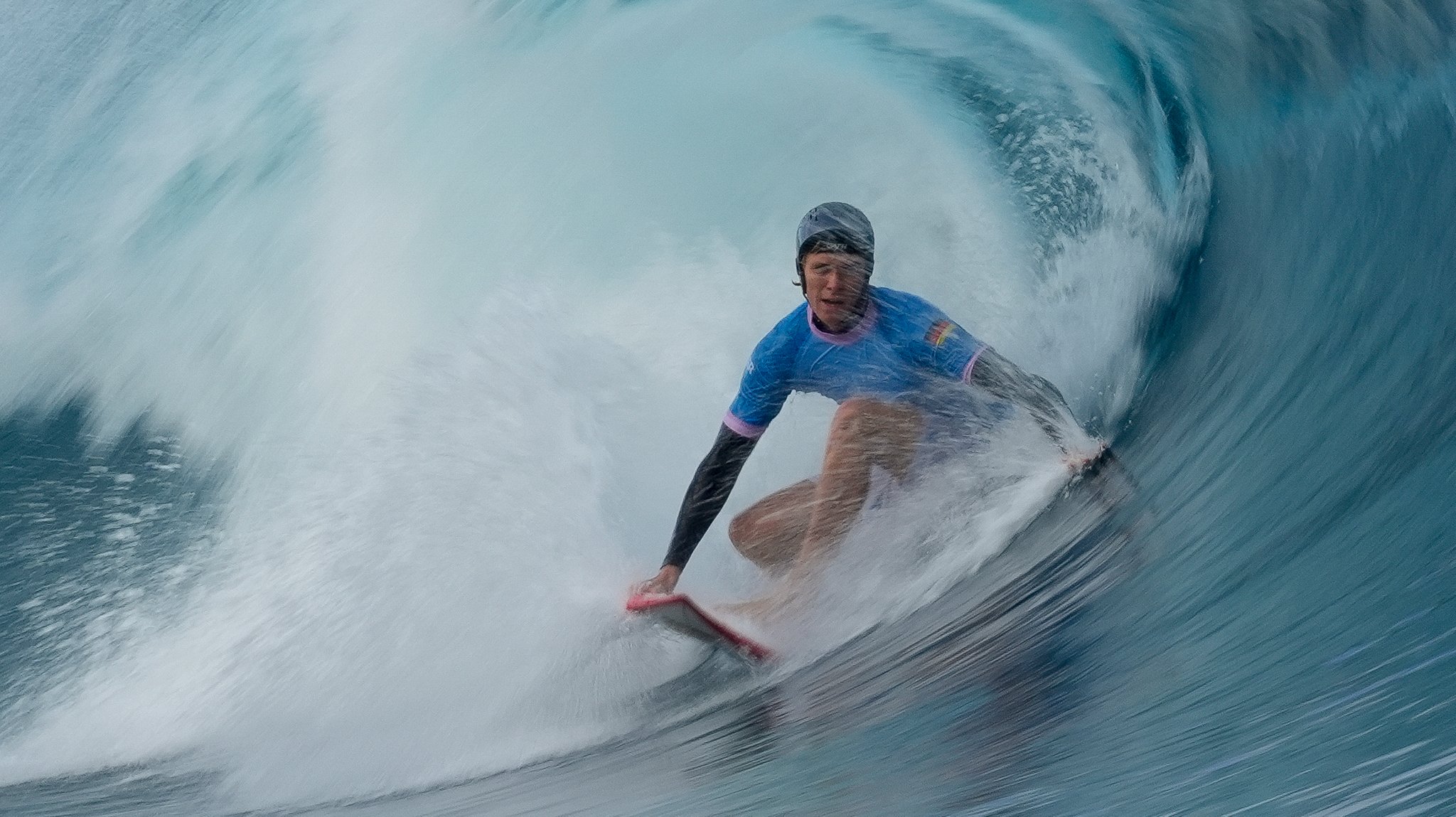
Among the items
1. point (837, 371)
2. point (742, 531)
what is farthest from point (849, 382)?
point (742, 531)

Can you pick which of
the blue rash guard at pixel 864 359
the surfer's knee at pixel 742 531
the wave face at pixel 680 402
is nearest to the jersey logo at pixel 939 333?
the blue rash guard at pixel 864 359

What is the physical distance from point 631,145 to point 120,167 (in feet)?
6.72

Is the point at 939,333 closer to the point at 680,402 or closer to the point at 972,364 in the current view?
the point at 972,364

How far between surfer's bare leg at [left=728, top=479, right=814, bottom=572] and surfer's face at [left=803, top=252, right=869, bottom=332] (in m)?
0.35

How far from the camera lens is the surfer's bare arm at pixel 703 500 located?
6.61 feet

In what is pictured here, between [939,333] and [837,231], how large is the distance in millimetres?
255

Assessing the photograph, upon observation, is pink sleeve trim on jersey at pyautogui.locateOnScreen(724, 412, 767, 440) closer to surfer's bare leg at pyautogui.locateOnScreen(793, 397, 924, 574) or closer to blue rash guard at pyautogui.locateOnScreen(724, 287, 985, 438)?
blue rash guard at pyautogui.locateOnScreen(724, 287, 985, 438)

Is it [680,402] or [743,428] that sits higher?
[680,402]

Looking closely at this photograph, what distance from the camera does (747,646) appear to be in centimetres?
205

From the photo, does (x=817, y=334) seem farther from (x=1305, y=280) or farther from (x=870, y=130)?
(x=870, y=130)

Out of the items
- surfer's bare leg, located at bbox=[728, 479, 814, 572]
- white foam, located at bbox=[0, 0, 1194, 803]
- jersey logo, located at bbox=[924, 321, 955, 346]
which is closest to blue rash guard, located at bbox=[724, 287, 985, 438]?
jersey logo, located at bbox=[924, 321, 955, 346]

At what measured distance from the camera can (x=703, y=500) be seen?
6.63 feet

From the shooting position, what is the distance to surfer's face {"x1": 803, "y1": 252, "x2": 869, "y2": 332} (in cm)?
190

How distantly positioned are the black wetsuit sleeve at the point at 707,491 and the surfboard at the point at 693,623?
8cm
